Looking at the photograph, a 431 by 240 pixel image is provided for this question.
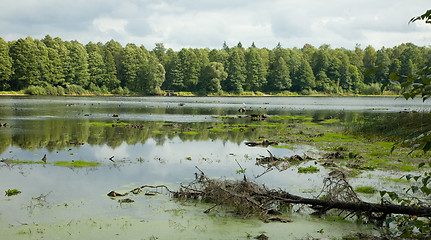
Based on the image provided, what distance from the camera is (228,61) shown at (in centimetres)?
13288

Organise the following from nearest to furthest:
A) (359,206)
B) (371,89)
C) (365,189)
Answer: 1. (359,206)
2. (365,189)
3. (371,89)

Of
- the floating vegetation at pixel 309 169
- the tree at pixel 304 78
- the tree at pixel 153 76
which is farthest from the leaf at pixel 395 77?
the tree at pixel 304 78

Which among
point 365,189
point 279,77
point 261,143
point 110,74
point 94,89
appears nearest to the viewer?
point 365,189

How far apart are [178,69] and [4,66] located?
51.1 m

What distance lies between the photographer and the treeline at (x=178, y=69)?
96250mm

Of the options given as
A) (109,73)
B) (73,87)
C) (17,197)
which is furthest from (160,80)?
(17,197)

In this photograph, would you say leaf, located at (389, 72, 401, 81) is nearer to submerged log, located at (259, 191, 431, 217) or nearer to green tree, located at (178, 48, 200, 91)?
submerged log, located at (259, 191, 431, 217)

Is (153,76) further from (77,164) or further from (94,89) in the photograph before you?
(77,164)

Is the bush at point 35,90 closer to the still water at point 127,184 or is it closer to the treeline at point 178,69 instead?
the treeline at point 178,69

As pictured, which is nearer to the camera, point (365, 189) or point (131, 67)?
point (365, 189)

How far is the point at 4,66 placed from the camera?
8888 cm

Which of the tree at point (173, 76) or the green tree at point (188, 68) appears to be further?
the tree at point (173, 76)

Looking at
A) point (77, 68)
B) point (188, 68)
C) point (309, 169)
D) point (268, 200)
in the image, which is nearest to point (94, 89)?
point (77, 68)

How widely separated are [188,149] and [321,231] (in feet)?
38.6
